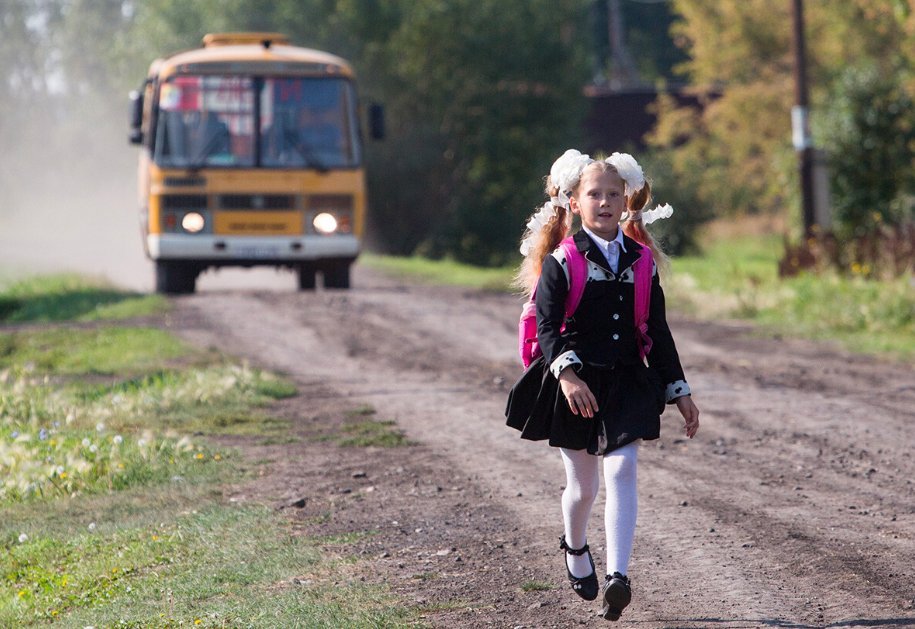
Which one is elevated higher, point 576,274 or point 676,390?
point 576,274

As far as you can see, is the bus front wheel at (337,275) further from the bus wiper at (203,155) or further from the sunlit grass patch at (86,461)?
the sunlit grass patch at (86,461)

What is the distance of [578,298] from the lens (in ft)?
17.3

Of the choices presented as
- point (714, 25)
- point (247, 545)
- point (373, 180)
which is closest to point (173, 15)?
point (373, 180)

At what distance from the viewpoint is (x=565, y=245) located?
209 inches

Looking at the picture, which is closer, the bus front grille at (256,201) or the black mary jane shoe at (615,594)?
the black mary jane shoe at (615,594)

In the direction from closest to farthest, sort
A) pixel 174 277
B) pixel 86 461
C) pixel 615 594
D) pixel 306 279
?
pixel 615 594
pixel 86 461
pixel 174 277
pixel 306 279

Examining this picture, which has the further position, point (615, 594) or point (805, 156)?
point (805, 156)

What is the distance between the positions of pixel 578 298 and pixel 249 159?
1410 cm

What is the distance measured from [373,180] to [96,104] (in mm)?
37882

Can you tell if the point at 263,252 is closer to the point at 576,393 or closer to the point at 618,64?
the point at 576,393

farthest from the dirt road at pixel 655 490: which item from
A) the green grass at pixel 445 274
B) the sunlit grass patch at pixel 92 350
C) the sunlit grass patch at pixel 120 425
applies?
the green grass at pixel 445 274

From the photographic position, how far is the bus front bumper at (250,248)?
18828mm

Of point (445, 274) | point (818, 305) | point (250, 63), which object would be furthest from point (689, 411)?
point (445, 274)

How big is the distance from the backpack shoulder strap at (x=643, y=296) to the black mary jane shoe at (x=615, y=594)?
84cm
